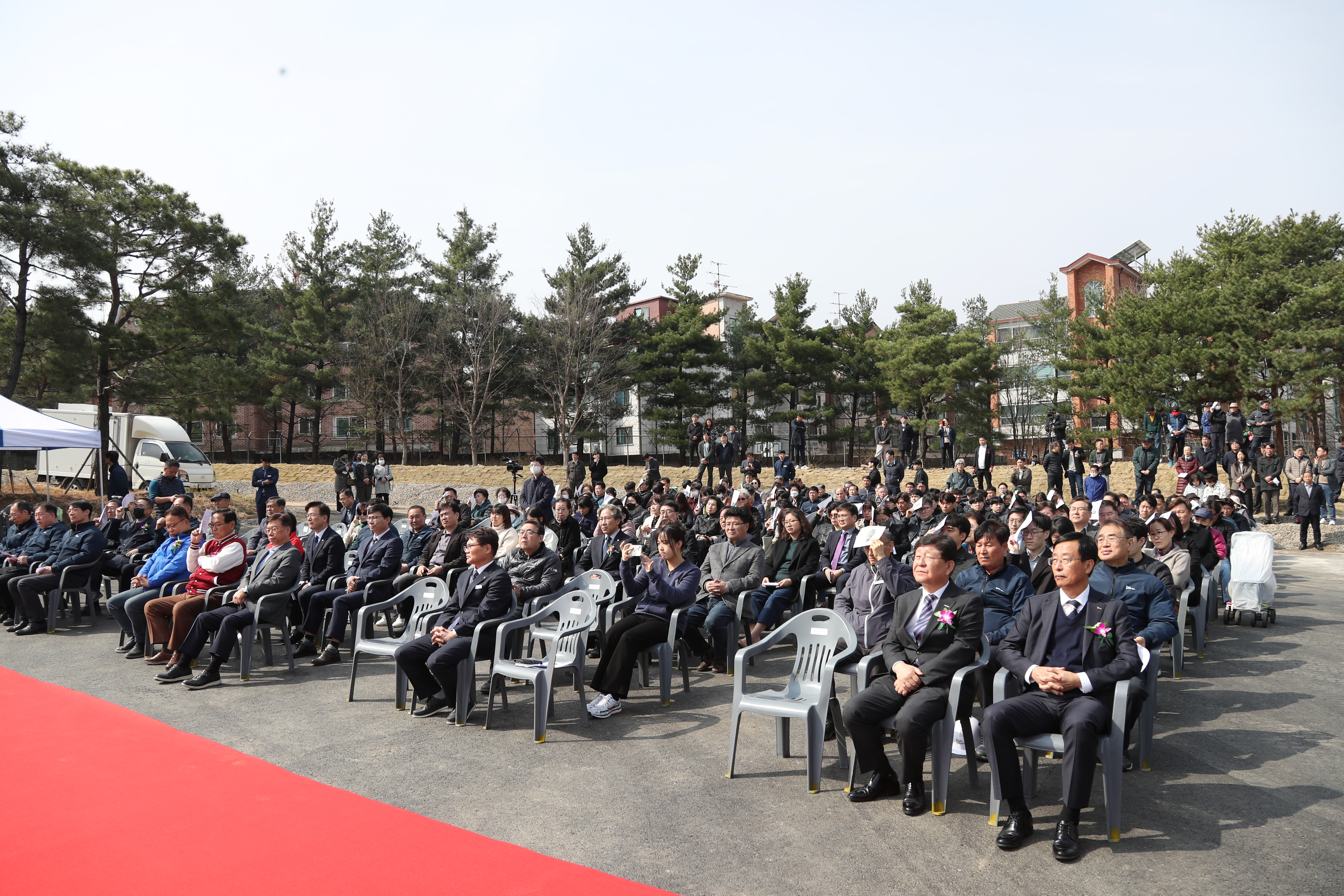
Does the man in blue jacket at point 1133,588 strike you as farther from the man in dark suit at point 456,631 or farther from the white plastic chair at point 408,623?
the white plastic chair at point 408,623

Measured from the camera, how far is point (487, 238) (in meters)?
37.6

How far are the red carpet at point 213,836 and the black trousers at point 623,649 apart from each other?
68.9 inches

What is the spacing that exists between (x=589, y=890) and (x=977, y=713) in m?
2.64

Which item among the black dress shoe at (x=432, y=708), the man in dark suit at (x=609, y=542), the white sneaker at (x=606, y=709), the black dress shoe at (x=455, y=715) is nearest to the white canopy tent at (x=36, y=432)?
the man in dark suit at (x=609, y=542)

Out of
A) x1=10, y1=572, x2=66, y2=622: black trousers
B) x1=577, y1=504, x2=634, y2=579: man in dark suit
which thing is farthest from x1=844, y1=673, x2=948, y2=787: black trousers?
x1=10, y1=572, x2=66, y2=622: black trousers

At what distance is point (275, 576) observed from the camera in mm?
7051

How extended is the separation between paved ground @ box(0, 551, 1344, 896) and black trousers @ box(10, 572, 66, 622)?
8.47 ft

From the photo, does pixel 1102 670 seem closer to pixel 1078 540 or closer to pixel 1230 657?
pixel 1078 540

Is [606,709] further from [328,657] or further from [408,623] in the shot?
[328,657]

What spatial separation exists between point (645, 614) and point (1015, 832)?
3.24 m

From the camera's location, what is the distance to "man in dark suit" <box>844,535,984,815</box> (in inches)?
157

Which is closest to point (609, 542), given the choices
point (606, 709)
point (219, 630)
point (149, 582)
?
point (606, 709)

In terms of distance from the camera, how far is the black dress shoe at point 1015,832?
11.7ft

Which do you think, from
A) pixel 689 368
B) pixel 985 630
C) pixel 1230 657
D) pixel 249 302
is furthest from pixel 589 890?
pixel 249 302
